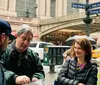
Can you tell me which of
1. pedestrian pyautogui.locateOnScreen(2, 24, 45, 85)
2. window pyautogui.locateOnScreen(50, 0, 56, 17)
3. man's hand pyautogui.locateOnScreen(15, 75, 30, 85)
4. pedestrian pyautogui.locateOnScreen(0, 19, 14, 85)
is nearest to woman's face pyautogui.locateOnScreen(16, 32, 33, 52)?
pedestrian pyautogui.locateOnScreen(2, 24, 45, 85)

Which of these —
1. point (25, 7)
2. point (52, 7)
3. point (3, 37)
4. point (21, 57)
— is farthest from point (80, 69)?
point (52, 7)

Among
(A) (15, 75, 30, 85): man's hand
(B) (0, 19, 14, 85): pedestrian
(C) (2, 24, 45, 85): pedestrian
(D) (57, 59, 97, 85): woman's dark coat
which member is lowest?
(D) (57, 59, 97, 85): woman's dark coat

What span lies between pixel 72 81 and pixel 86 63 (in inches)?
8.7

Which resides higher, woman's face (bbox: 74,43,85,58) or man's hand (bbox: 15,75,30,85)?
woman's face (bbox: 74,43,85,58)

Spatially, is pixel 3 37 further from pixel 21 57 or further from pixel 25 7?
pixel 25 7

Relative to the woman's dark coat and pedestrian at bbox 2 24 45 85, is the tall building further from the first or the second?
pedestrian at bbox 2 24 45 85

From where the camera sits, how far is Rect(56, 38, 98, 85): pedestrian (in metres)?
2.98

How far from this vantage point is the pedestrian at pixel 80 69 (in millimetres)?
2977

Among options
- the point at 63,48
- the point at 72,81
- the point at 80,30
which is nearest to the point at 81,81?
the point at 72,81

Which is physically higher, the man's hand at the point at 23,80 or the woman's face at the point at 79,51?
the woman's face at the point at 79,51

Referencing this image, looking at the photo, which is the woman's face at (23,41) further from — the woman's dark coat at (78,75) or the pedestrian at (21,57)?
the woman's dark coat at (78,75)

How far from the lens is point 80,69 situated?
300cm

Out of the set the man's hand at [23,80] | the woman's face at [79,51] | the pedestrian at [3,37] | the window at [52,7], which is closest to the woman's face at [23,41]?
the man's hand at [23,80]

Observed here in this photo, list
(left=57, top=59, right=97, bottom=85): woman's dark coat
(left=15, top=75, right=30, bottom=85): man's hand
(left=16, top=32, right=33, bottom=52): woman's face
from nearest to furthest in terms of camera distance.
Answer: (left=15, top=75, right=30, bottom=85): man's hand → (left=16, top=32, right=33, bottom=52): woman's face → (left=57, top=59, right=97, bottom=85): woman's dark coat
